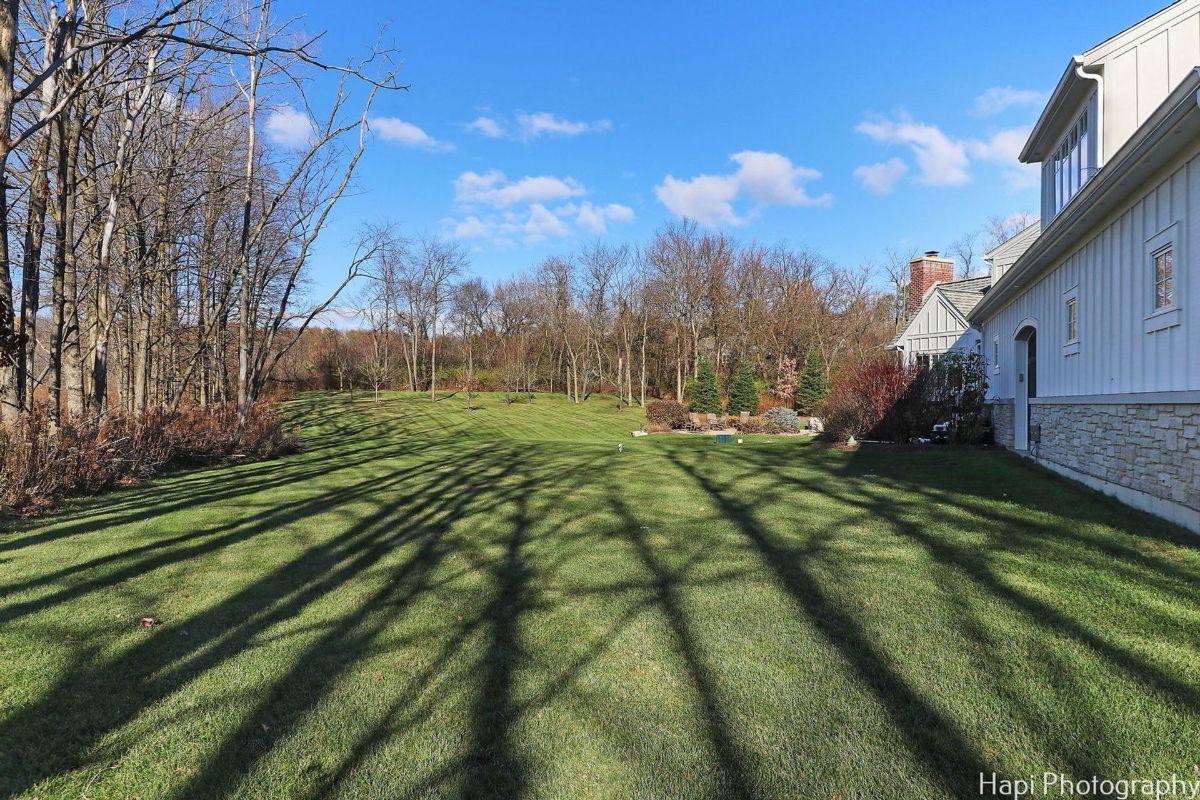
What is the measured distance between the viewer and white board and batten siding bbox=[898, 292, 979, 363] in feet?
65.0

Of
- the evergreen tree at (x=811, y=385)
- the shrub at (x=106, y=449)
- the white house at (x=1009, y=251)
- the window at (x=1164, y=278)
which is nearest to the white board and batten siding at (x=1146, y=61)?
the window at (x=1164, y=278)

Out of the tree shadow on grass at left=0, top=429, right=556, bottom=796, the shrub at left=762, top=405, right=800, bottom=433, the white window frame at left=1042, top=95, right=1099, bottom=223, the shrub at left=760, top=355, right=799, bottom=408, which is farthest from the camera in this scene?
the shrub at left=760, top=355, right=799, bottom=408

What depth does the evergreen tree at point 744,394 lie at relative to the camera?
1071 inches

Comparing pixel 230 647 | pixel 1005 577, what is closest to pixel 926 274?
pixel 1005 577

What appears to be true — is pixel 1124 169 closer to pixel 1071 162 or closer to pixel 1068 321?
pixel 1068 321

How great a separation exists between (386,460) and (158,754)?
996 centimetres

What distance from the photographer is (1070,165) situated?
9.41 m

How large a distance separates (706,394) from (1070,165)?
18.7 meters

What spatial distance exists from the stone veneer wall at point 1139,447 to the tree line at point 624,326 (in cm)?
2082

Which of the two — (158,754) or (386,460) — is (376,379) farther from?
(158,754)

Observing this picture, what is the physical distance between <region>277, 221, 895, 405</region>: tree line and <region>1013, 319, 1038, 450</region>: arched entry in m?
17.0

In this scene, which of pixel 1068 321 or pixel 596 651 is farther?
pixel 1068 321

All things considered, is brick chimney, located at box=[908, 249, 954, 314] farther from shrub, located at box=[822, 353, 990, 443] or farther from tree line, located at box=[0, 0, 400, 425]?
tree line, located at box=[0, 0, 400, 425]

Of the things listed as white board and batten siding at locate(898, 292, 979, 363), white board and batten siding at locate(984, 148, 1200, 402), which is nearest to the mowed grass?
white board and batten siding at locate(984, 148, 1200, 402)
